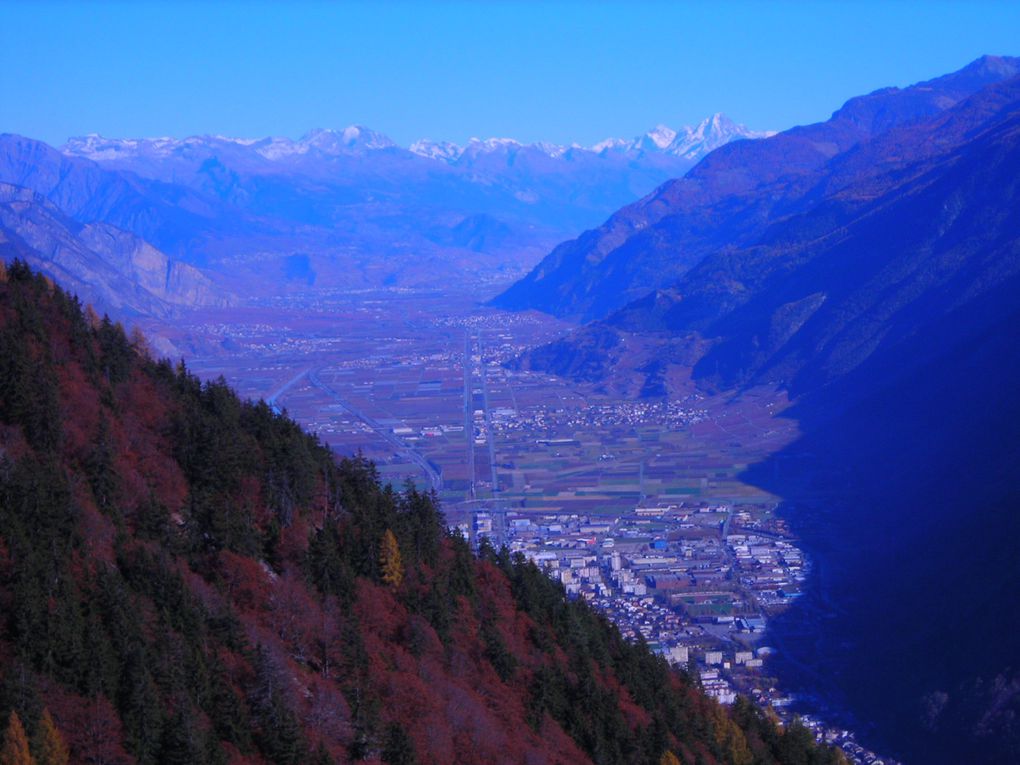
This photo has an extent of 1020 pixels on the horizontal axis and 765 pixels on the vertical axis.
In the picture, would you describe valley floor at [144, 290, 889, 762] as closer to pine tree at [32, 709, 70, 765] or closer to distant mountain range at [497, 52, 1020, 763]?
distant mountain range at [497, 52, 1020, 763]

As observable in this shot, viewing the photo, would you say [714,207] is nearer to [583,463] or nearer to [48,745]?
[583,463]

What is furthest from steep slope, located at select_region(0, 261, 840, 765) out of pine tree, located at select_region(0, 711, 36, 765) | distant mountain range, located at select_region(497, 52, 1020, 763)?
distant mountain range, located at select_region(497, 52, 1020, 763)

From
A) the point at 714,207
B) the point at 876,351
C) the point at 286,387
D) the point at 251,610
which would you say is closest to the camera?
the point at 251,610

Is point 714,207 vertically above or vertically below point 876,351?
above

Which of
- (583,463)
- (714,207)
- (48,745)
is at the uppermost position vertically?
(714,207)

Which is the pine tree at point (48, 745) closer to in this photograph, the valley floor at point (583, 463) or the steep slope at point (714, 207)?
the valley floor at point (583, 463)

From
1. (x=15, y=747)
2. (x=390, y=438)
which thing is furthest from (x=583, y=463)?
(x=15, y=747)

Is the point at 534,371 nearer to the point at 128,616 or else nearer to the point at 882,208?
the point at 882,208

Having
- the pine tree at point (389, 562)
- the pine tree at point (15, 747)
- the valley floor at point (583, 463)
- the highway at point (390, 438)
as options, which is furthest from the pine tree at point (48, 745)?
the highway at point (390, 438)

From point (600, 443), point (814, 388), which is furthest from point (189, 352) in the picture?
point (814, 388)
